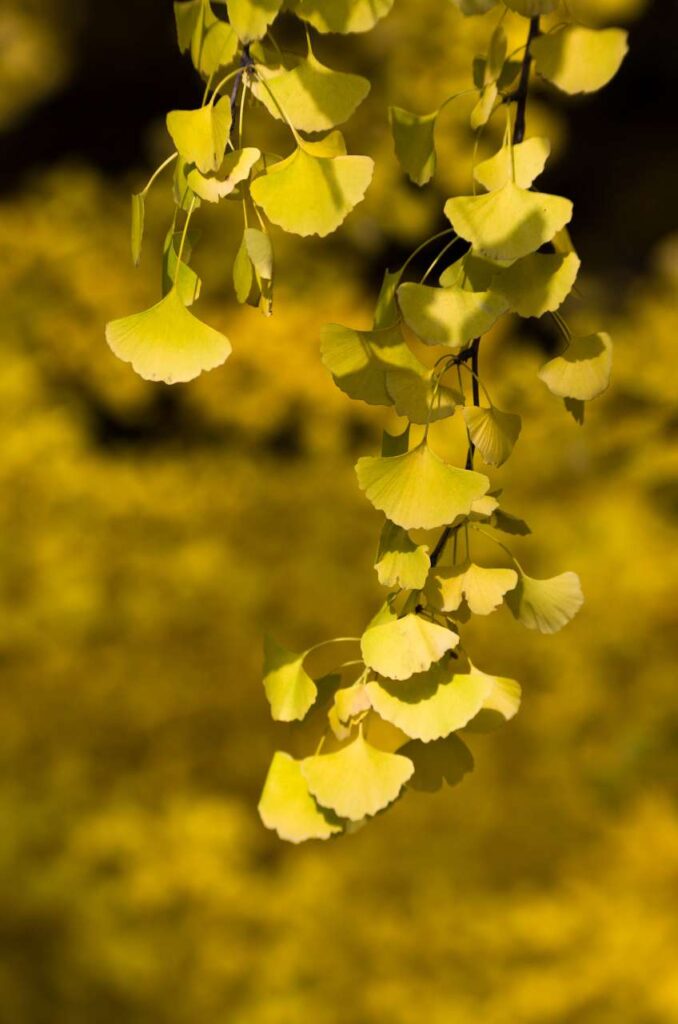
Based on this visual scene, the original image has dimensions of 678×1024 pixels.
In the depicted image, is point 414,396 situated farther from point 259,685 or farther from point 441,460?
point 259,685

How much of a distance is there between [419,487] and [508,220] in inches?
5.3

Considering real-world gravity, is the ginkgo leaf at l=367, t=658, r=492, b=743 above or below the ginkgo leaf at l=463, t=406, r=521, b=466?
below

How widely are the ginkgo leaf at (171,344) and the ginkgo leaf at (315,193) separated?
0.07 metres

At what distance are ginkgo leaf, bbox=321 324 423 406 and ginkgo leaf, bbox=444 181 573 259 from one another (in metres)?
0.06

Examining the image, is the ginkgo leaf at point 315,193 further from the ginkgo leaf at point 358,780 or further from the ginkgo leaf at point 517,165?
the ginkgo leaf at point 358,780

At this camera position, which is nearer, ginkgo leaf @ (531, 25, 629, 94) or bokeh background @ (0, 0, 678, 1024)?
ginkgo leaf @ (531, 25, 629, 94)

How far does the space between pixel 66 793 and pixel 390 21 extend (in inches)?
70.5

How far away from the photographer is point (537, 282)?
0.62 metres

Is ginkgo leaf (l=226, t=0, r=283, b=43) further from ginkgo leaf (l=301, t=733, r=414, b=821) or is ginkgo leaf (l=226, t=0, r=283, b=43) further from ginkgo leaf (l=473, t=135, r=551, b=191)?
ginkgo leaf (l=301, t=733, r=414, b=821)

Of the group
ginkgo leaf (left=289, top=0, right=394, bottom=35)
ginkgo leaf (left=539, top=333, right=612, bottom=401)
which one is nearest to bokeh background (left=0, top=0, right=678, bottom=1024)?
ginkgo leaf (left=539, top=333, right=612, bottom=401)

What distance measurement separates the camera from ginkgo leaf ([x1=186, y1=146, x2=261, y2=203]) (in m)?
0.61

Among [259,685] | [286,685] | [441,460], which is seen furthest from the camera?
[259,685]

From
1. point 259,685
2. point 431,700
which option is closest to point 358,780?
point 431,700

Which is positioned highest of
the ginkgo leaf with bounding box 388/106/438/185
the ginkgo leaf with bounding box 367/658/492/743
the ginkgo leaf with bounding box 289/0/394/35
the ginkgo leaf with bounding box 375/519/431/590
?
the ginkgo leaf with bounding box 289/0/394/35
